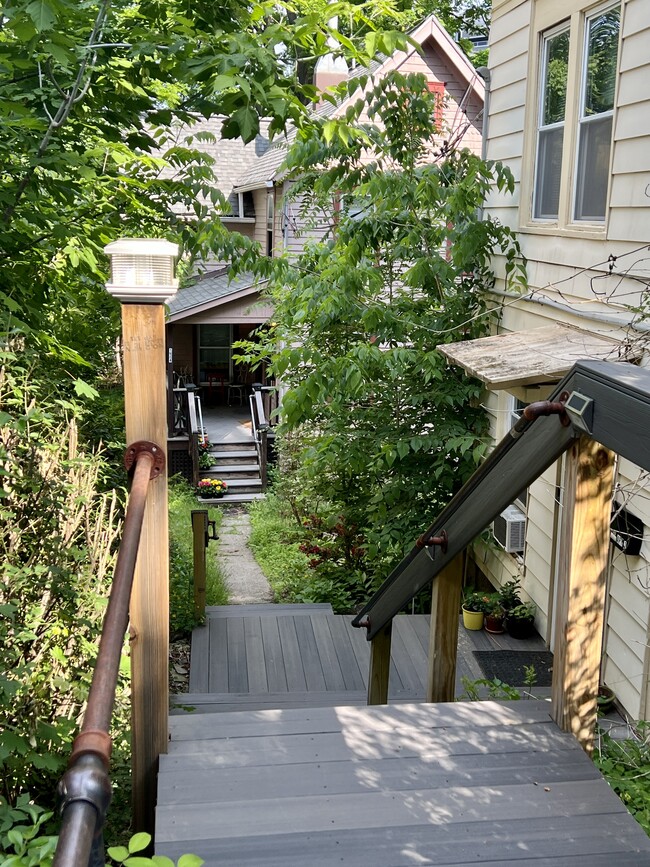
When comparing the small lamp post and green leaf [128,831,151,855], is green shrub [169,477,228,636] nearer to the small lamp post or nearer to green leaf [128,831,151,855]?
the small lamp post

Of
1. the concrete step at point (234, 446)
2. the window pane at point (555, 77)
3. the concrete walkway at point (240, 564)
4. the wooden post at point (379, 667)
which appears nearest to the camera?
the wooden post at point (379, 667)

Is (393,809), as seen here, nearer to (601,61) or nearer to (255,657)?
(255,657)

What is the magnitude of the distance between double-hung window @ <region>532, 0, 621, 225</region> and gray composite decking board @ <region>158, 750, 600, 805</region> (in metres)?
4.20

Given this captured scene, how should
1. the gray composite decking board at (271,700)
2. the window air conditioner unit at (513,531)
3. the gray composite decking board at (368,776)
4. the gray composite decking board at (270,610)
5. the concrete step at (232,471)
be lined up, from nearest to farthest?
the gray composite decking board at (368,776) → the gray composite decking board at (271,700) → the window air conditioner unit at (513,531) → the gray composite decking board at (270,610) → the concrete step at (232,471)

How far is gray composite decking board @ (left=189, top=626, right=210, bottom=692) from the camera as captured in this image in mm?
6703

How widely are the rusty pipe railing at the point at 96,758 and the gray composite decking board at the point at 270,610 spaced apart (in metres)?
6.34

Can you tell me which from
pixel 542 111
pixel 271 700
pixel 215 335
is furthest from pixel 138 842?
pixel 215 335

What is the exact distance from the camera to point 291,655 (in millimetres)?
7285

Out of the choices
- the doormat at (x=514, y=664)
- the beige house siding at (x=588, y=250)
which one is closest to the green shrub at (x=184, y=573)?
the doormat at (x=514, y=664)

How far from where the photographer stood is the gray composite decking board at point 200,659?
670 centimetres

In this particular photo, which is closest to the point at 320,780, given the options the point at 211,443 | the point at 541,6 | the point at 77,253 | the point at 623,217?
the point at 77,253

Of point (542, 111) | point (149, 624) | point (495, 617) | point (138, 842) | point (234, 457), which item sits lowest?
point (234, 457)

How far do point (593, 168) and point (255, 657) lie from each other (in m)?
4.65

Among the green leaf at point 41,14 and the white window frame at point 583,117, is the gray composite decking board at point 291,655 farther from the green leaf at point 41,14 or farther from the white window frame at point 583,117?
the green leaf at point 41,14
